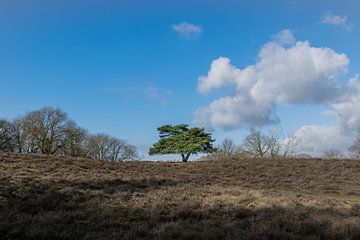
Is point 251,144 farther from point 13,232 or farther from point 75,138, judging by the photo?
point 13,232

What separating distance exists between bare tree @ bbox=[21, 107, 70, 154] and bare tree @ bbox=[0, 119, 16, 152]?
1.79 m

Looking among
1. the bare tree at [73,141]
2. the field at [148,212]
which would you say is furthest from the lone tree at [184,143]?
the field at [148,212]

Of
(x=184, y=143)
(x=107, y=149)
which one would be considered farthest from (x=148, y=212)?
(x=107, y=149)

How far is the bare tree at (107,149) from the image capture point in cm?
7375

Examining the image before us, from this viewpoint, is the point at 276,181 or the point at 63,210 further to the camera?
the point at 276,181

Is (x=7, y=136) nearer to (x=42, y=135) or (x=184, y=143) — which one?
(x=42, y=135)

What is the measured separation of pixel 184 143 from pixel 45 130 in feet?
66.8

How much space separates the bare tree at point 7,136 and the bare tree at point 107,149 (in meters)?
13.5

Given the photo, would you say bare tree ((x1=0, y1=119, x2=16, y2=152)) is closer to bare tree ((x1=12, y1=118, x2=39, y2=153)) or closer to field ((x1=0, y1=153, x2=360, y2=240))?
bare tree ((x1=12, y1=118, x2=39, y2=153))

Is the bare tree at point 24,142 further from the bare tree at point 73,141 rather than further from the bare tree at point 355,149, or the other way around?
the bare tree at point 355,149

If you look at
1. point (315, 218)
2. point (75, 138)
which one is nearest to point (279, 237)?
point (315, 218)

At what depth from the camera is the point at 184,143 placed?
58.7 m

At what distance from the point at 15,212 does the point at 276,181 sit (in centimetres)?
2294

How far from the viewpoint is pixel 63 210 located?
13.2 metres
